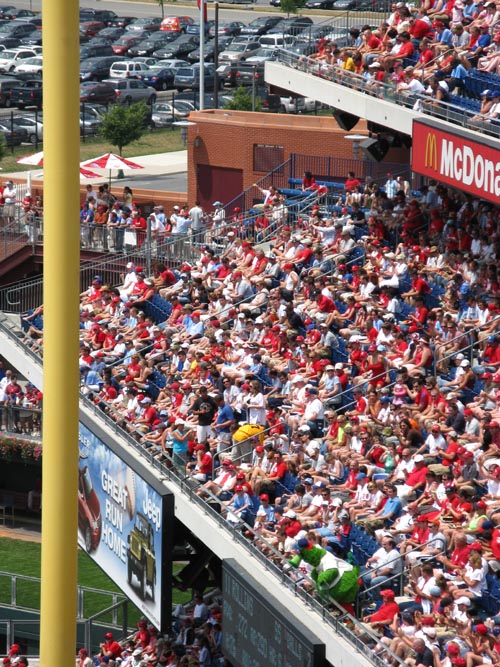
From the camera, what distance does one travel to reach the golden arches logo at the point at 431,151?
1931 cm

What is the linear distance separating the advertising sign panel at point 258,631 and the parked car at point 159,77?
141ft

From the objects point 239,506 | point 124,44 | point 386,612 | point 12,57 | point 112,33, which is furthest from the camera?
point 112,33

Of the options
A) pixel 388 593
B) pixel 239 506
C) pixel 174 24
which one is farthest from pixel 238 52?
pixel 388 593

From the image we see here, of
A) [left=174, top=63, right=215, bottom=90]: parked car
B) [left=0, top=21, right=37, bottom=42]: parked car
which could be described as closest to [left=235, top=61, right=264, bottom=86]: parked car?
[left=174, top=63, right=215, bottom=90]: parked car

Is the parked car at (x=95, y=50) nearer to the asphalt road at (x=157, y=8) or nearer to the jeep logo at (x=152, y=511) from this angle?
the asphalt road at (x=157, y=8)

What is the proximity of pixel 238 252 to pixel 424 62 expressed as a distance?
4863mm


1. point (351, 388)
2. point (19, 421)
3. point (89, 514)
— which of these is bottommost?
point (19, 421)

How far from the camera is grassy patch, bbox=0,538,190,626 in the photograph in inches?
904

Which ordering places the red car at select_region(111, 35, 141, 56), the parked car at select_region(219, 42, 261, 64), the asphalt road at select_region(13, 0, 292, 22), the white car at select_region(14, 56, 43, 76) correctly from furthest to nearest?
1. the asphalt road at select_region(13, 0, 292, 22)
2. the red car at select_region(111, 35, 141, 56)
3. the parked car at select_region(219, 42, 261, 64)
4. the white car at select_region(14, 56, 43, 76)

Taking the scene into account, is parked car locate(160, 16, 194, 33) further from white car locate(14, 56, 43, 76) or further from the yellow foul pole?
the yellow foul pole

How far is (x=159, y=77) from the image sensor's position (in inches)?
2255

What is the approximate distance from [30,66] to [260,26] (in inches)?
450

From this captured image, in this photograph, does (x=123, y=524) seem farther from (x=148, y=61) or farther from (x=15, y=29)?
(x=15, y=29)

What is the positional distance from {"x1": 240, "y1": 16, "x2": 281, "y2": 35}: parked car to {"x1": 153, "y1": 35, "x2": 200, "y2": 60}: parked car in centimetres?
274
